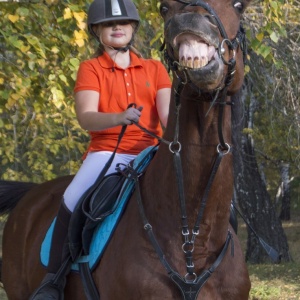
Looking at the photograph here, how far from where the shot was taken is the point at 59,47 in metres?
8.48

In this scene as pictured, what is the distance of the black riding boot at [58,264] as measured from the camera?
5027 millimetres

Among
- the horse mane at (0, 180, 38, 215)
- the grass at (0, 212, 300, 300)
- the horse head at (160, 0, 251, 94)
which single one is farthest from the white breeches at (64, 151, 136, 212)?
the grass at (0, 212, 300, 300)

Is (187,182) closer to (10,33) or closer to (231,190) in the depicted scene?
(231,190)

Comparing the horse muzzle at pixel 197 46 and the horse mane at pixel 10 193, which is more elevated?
the horse muzzle at pixel 197 46

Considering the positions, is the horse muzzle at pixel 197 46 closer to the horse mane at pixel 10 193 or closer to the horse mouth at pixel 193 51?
the horse mouth at pixel 193 51

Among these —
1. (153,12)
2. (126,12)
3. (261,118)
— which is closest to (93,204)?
(126,12)

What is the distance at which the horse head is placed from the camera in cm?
357

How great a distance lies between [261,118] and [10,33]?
38.6ft

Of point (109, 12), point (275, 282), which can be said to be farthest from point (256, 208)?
point (109, 12)

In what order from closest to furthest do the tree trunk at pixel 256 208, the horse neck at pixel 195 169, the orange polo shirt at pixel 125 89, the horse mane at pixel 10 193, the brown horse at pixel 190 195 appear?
the brown horse at pixel 190 195, the horse neck at pixel 195 169, the orange polo shirt at pixel 125 89, the horse mane at pixel 10 193, the tree trunk at pixel 256 208

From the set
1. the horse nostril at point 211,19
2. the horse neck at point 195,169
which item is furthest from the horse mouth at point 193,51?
the horse neck at point 195,169

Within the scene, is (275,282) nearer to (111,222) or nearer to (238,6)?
(111,222)

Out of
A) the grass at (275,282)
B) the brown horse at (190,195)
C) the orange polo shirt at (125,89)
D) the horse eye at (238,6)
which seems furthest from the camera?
the grass at (275,282)

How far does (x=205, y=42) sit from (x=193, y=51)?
77mm
